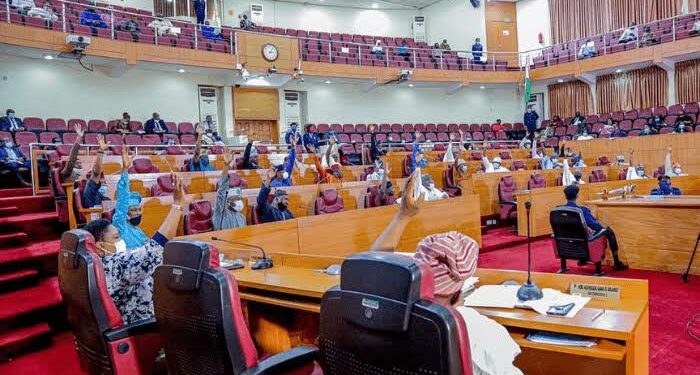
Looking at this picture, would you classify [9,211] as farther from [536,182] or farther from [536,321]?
[536,182]

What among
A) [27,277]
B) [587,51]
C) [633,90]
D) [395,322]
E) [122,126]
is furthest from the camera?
[633,90]

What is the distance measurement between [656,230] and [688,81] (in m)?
11.3

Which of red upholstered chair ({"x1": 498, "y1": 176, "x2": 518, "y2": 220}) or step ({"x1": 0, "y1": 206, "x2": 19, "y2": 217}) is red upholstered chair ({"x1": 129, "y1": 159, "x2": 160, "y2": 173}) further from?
red upholstered chair ({"x1": 498, "y1": 176, "x2": 518, "y2": 220})

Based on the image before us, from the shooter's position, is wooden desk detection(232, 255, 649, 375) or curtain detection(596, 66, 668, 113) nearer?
wooden desk detection(232, 255, 649, 375)

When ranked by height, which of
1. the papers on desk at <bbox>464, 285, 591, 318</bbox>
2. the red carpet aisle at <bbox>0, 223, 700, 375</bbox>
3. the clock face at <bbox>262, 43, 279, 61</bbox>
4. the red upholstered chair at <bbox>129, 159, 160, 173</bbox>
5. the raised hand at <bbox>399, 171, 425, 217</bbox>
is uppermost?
the clock face at <bbox>262, 43, 279, 61</bbox>

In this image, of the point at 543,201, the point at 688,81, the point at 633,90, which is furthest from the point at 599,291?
the point at 633,90

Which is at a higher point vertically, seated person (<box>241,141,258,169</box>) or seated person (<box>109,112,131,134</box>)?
seated person (<box>109,112,131,134</box>)

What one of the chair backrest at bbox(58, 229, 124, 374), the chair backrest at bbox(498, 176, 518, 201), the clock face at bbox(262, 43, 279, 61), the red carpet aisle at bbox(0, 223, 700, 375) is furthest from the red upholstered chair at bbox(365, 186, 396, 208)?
the clock face at bbox(262, 43, 279, 61)

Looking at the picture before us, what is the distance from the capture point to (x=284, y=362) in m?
1.63

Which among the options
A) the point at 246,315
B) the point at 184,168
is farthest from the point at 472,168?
the point at 246,315

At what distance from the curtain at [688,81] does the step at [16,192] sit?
1572 centimetres

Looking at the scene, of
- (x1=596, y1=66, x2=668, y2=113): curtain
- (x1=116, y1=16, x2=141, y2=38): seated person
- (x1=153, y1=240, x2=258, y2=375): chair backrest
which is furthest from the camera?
(x1=596, y1=66, x2=668, y2=113): curtain

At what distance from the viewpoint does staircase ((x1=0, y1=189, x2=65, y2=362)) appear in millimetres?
3596

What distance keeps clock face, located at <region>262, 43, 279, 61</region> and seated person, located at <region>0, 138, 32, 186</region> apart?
643 centimetres
